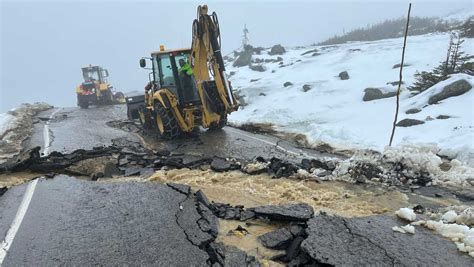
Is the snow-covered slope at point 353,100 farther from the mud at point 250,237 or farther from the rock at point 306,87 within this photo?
the mud at point 250,237

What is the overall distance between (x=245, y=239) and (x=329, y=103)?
15.0 meters

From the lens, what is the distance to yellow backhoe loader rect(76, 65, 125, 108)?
24.9 metres

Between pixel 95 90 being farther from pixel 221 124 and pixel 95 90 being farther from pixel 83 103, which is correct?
pixel 221 124

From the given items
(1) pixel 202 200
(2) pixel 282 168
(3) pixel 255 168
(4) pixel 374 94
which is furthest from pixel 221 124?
(4) pixel 374 94

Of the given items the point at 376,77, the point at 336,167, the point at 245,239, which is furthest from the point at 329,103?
the point at 245,239

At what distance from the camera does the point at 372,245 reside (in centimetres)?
432

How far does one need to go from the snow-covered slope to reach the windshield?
10.2m

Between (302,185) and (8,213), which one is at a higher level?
(8,213)

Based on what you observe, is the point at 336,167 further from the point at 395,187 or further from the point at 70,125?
the point at 70,125

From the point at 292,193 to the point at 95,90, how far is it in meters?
22.3

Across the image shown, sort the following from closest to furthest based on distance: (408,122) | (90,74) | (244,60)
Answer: (408,122), (90,74), (244,60)

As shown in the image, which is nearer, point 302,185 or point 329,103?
point 302,185

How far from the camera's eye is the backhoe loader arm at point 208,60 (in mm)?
10172

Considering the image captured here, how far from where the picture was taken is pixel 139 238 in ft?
15.3
